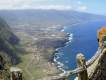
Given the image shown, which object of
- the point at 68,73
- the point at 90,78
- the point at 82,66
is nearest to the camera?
the point at 68,73

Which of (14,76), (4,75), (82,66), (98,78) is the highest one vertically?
(14,76)

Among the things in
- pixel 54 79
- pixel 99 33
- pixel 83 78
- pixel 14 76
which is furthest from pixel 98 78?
pixel 14 76

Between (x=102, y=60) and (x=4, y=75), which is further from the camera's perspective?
(x=4, y=75)

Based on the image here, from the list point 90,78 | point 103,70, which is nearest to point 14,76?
point 90,78

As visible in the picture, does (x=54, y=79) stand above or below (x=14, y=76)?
below

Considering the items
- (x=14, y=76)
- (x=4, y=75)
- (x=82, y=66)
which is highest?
(x=14, y=76)

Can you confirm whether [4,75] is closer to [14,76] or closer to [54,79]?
[54,79]

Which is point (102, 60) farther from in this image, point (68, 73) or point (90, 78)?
point (68, 73)

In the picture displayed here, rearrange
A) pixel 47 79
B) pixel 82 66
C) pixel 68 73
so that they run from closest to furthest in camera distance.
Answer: pixel 47 79
pixel 68 73
pixel 82 66

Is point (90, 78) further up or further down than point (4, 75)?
further up
